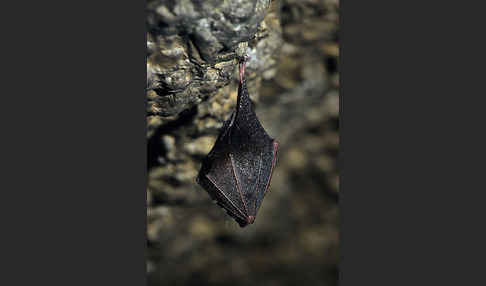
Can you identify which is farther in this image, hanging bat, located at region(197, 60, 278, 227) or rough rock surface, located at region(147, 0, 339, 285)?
hanging bat, located at region(197, 60, 278, 227)

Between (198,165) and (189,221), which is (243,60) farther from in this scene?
(189,221)

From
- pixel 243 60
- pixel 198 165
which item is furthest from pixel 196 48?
pixel 198 165

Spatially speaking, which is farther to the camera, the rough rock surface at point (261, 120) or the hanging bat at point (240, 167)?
the hanging bat at point (240, 167)

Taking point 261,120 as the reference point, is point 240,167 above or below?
below

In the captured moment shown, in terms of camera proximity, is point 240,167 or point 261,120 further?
point 261,120
